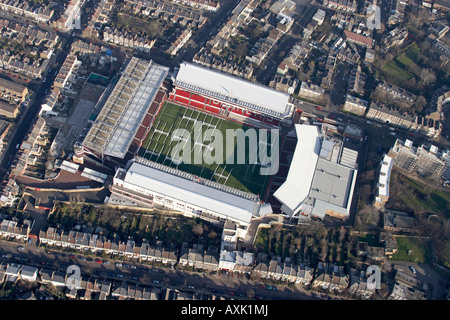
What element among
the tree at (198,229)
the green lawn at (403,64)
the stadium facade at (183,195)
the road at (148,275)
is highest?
the green lawn at (403,64)

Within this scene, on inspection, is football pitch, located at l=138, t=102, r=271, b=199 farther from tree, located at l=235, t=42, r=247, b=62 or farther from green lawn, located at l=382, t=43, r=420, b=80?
green lawn, located at l=382, t=43, r=420, b=80

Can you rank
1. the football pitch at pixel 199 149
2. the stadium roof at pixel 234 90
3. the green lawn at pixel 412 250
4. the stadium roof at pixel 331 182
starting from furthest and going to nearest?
the stadium roof at pixel 234 90 < the football pitch at pixel 199 149 < the stadium roof at pixel 331 182 < the green lawn at pixel 412 250

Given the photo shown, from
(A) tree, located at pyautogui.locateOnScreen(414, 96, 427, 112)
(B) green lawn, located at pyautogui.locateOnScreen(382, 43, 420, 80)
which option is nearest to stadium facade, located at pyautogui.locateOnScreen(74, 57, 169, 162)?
(B) green lawn, located at pyautogui.locateOnScreen(382, 43, 420, 80)

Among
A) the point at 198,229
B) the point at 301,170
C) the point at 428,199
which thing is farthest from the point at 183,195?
the point at 428,199

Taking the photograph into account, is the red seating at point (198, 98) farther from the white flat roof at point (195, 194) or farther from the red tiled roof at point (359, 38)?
the red tiled roof at point (359, 38)

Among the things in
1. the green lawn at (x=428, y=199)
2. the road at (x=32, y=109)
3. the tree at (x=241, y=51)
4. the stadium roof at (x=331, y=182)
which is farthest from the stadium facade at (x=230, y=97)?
the green lawn at (x=428, y=199)
